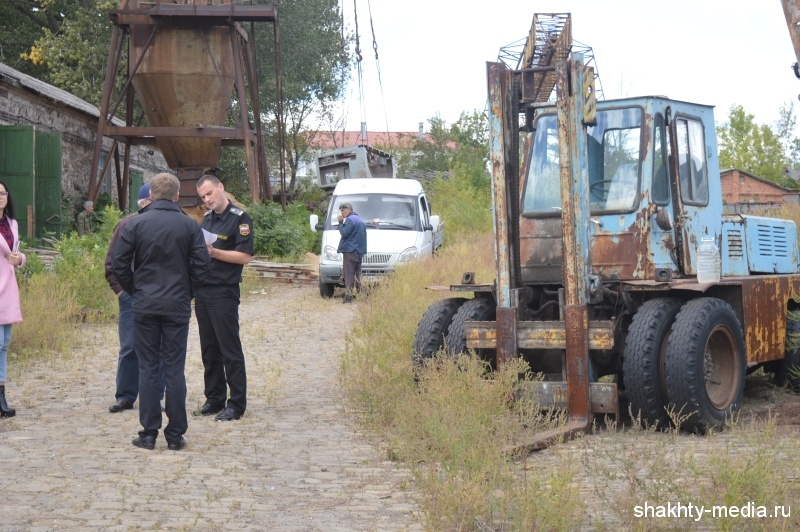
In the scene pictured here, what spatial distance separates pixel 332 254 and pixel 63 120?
30.1 feet

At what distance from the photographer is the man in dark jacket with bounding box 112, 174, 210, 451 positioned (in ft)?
23.1

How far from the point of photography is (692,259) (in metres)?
8.17

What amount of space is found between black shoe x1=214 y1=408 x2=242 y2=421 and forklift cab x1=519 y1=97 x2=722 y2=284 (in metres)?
2.61

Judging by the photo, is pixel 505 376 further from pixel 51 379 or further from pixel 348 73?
pixel 348 73

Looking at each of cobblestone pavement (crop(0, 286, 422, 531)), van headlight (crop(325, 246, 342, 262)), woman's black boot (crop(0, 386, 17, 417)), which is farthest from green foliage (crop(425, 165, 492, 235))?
woman's black boot (crop(0, 386, 17, 417))

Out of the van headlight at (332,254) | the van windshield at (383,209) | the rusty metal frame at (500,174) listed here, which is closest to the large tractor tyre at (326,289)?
the van headlight at (332,254)

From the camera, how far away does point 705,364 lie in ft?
25.5

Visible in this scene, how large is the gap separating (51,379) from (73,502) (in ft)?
15.5

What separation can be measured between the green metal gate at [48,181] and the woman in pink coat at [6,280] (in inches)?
542

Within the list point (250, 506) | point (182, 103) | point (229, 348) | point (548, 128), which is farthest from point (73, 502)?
point (182, 103)

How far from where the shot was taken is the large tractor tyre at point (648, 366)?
282 inches

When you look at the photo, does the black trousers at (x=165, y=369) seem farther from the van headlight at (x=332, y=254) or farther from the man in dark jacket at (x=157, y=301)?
the van headlight at (x=332, y=254)

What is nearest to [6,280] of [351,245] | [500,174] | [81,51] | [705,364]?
[500,174]

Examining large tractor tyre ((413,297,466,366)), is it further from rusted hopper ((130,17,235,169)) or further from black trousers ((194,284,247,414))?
rusted hopper ((130,17,235,169))
